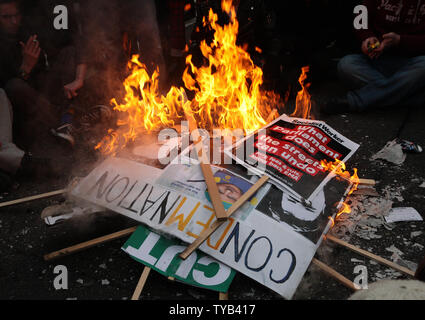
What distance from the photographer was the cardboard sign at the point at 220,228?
1.79m

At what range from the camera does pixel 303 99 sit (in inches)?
154

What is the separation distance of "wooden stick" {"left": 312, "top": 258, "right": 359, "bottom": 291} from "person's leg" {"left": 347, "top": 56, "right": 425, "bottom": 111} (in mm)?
2267

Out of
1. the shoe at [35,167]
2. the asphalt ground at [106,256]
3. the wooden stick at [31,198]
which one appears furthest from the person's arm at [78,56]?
the wooden stick at [31,198]

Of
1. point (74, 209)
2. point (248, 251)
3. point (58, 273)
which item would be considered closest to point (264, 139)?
point (248, 251)

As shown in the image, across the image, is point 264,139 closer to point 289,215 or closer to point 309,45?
point 289,215

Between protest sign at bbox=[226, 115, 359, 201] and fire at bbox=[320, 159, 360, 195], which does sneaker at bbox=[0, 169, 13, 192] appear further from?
fire at bbox=[320, 159, 360, 195]

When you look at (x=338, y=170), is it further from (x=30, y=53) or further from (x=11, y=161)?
(x=30, y=53)

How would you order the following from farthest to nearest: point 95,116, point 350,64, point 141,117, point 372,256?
point 350,64, point 95,116, point 141,117, point 372,256

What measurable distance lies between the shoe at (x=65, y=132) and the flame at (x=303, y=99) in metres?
2.43

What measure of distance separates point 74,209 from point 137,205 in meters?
0.55

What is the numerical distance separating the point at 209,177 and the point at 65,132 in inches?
70.5

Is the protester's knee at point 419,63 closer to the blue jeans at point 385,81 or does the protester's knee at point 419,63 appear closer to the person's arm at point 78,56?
the blue jeans at point 385,81

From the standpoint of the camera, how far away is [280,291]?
171 centimetres

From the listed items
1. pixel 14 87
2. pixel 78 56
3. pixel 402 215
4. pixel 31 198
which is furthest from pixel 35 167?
pixel 402 215
